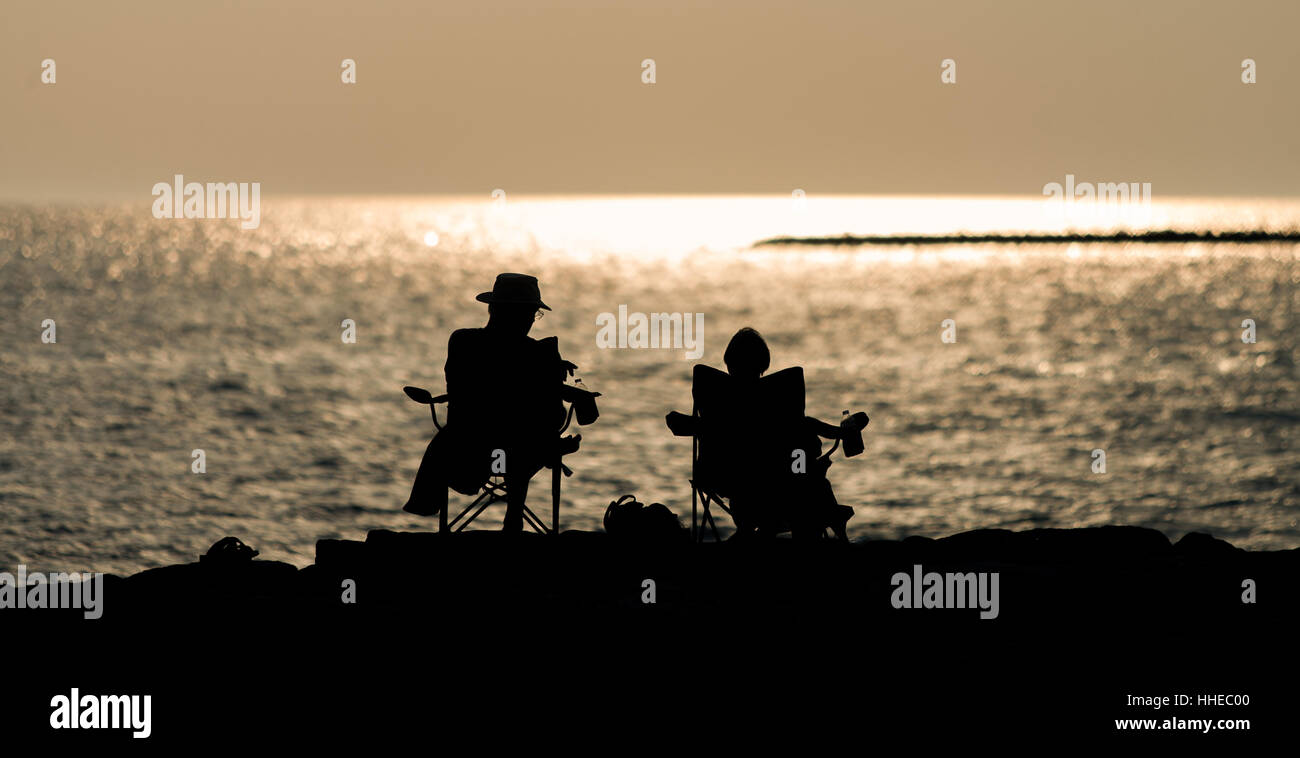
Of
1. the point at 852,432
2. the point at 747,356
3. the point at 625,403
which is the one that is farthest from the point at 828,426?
the point at 625,403

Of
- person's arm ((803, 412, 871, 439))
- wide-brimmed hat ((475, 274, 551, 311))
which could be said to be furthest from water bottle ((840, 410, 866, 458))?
wide-brimmed hat ((475, 274, 551, 311))

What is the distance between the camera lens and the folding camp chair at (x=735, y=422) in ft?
27.2

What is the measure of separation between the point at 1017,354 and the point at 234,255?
111540mm

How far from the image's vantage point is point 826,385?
57.1 m

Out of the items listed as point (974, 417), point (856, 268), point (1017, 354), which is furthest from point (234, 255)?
point (974, 417)

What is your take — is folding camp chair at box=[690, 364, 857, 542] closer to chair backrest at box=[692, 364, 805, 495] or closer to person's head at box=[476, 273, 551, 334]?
chair backrest at box=[692, 364, 805, 495]

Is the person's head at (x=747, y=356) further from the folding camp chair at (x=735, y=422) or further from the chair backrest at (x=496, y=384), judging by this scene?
the chair backrest at (x=496, y=384)

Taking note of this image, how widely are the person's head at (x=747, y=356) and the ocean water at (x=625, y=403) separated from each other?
1877cm

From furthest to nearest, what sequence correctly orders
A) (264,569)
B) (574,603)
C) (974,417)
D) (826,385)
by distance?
(826,385) < (974,417) < (264,569) < (574,603)

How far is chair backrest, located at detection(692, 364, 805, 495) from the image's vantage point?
27.2ft

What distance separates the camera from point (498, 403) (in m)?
8.77

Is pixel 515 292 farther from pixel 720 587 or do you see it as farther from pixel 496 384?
pixel 720 587
